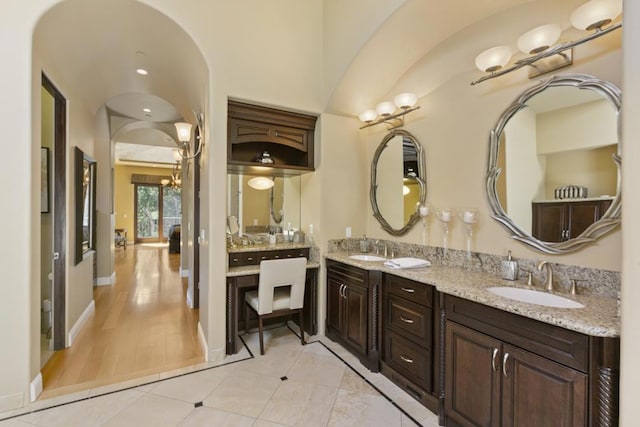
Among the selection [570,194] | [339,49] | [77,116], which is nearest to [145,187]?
[77,116]

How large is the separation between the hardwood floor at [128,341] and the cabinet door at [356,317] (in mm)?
1475

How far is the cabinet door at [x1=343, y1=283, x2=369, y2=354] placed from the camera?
280 centimetres

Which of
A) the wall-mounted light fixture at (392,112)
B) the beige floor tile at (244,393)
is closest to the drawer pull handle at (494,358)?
the beige floor tile at (244,393)

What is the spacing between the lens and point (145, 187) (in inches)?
487

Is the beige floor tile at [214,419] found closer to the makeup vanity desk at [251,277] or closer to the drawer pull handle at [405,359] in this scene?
the makeup vanity desk at [251,277]

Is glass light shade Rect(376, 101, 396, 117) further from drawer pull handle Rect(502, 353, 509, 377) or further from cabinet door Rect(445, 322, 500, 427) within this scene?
drawer pull handle Rect(502, 353, 509, 377)

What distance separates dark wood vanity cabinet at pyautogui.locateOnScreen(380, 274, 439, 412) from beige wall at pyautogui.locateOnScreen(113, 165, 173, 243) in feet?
41.3

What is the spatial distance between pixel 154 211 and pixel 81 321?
9978mm

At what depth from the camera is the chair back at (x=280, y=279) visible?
9.58ft

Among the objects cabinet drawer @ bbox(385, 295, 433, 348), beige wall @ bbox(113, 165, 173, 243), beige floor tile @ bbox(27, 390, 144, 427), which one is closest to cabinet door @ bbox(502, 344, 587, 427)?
cabinet drawer @ bbox(385, 295, 433, 348)

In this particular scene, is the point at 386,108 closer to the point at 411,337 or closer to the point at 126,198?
the point at 411,337

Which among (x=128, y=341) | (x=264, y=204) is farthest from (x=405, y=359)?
(x=128, y=341)

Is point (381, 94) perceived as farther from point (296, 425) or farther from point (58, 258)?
point (58, 258)

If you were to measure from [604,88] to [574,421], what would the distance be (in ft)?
6.02
